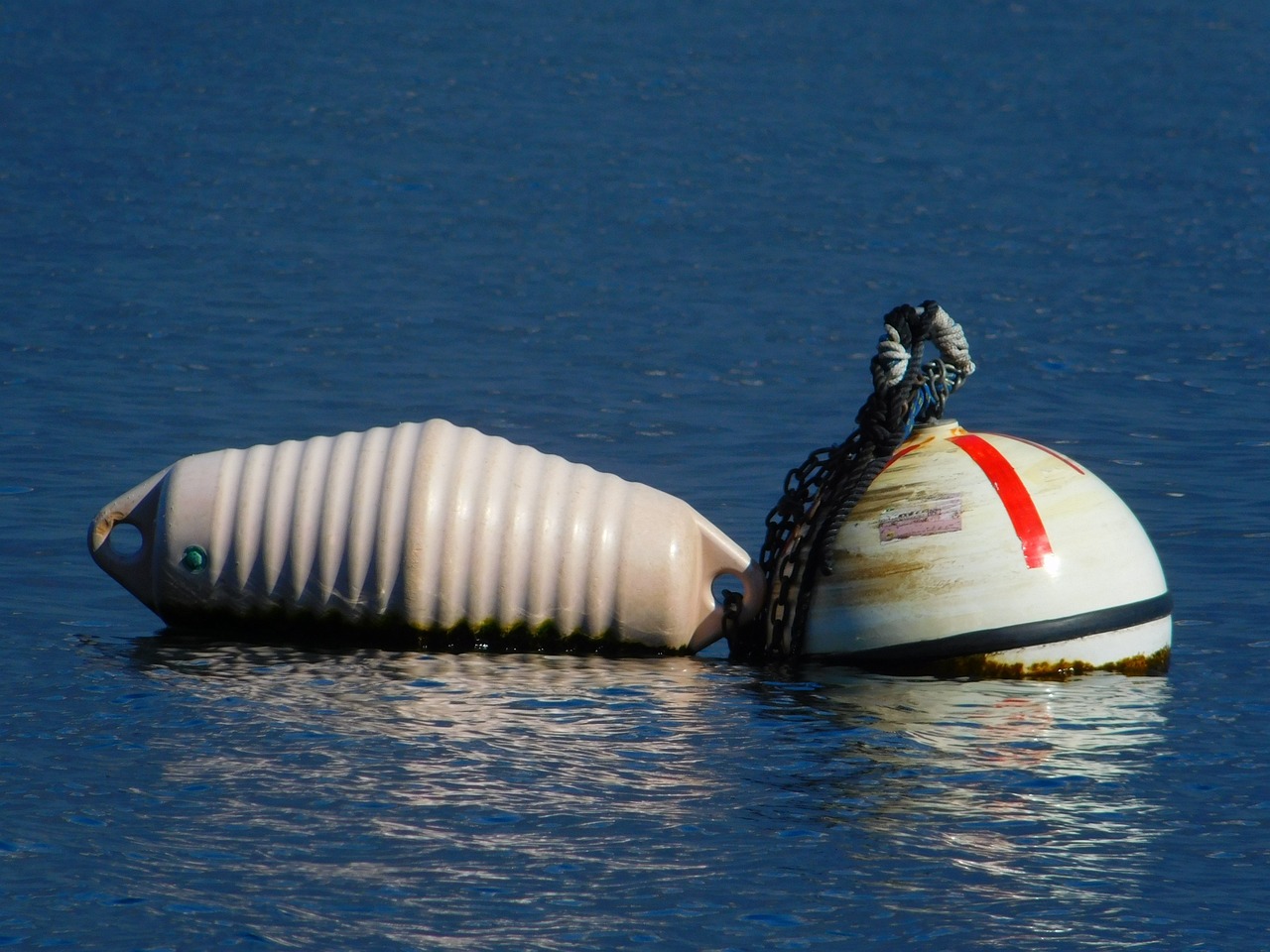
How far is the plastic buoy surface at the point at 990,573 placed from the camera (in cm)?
759

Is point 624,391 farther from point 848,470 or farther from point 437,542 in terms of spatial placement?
point 437,542

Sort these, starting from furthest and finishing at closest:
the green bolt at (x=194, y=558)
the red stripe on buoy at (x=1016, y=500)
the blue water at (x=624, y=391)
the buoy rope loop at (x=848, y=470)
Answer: the green bolt at (x=194, y=558), the buoy rope loop at (x=848, y=470), the red stripe on buoy at (x=1016, y=500), the blue water at (x=624, y=391)

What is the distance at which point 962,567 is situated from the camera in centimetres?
756

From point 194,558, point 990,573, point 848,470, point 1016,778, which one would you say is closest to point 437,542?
point 194,558

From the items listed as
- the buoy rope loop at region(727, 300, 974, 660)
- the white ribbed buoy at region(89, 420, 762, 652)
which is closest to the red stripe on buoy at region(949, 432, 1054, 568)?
the buoy rope loop at region(727, 300, 974, 660)

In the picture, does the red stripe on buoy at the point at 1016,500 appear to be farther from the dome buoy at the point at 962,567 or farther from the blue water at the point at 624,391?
the blue water at the point at 624,391

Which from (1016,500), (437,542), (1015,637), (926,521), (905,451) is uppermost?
(905,451)

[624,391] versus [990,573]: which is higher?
[624,391]

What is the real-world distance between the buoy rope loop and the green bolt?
219 cm

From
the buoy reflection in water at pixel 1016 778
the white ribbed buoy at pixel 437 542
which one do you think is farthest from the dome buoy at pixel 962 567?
→ the white ribbed buoy at pixel 437 542

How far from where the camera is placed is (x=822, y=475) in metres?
8.38

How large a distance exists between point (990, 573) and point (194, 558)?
322cm

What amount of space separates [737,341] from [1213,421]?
393cm

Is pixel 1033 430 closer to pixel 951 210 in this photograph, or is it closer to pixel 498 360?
pixel 498 360
